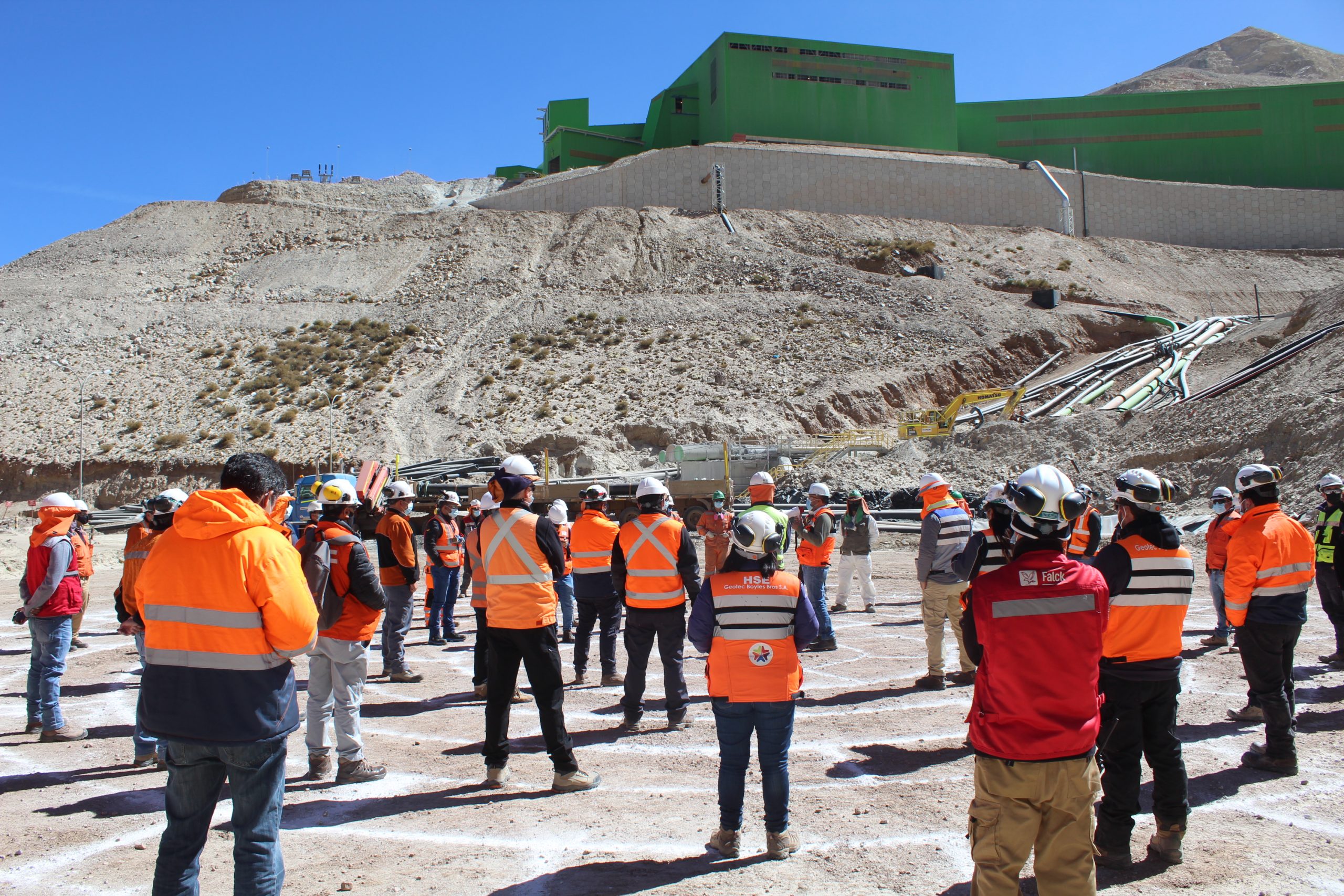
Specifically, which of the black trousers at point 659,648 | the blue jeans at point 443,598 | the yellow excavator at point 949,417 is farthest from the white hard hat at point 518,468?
→ the yellow excavator at point 949,417

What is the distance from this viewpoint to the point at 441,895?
13.5 feet

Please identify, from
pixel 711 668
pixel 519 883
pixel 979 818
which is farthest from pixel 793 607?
pixel 519 883

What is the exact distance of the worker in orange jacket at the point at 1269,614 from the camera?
553 centimetres

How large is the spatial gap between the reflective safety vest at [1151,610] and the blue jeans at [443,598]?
8413 millimetres

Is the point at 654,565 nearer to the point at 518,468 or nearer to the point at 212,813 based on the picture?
the point at 518,468

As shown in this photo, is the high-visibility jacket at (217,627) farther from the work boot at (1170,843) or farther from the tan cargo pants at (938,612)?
the tan cargo pants at (938,612)

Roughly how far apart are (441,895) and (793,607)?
2.11 m

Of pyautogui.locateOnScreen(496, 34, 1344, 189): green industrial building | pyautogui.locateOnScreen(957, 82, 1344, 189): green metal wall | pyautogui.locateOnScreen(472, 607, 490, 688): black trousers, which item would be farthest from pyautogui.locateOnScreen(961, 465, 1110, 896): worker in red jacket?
pyautogui.locateOnScreen(957, 82, 1344, 189): green metal wall

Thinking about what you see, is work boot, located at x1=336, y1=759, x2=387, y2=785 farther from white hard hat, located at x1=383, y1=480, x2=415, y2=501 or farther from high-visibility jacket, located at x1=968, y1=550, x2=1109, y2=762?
high-visibility jacket, located at x1=968, y1=550, x2=1109, y2=762

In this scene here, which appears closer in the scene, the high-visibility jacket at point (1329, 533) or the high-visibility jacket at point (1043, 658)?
the high-visibility jacket at point (1043, 658)

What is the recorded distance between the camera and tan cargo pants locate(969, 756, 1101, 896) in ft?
10.9

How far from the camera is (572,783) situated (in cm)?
547

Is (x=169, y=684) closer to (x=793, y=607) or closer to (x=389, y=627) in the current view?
(x=793, y=607)

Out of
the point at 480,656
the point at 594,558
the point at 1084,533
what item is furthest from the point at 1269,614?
the point at 480,656
